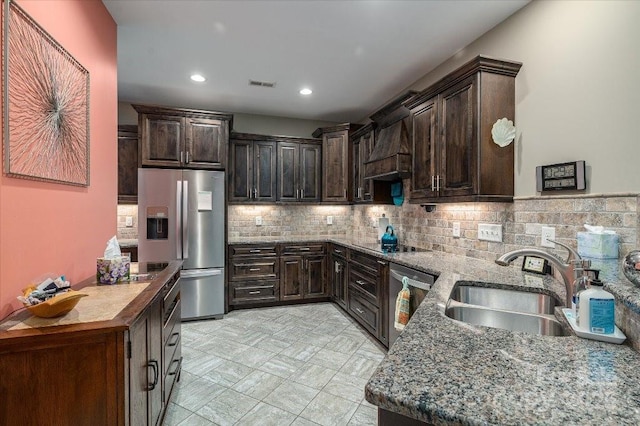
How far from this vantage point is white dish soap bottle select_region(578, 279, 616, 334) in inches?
37.7

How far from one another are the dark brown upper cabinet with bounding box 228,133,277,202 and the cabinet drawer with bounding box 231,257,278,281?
0.86 meters

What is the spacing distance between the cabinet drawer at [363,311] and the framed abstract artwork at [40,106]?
8.72 ft

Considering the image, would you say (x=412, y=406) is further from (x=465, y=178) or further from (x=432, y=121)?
(x=432, y=121)

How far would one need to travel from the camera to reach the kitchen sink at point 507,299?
161cm

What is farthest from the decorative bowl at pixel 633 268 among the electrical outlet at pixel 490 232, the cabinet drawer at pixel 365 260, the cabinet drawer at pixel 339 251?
the cabinet drawer at pixel 339 251

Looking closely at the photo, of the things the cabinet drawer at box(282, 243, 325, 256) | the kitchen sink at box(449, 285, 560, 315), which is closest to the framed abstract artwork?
the kitchen sink at box(449, 285, 560, 315)

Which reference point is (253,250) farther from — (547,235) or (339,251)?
(547,235)

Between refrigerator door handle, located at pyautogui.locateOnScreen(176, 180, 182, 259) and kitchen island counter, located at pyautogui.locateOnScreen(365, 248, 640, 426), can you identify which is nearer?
kitchen island counter, located at pyautogui.locateOnScreen(365, 248, 640, 426)

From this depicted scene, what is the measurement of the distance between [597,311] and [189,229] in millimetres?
3611

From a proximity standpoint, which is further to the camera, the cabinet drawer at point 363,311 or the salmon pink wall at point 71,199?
the cabinet drawer at point 363,311

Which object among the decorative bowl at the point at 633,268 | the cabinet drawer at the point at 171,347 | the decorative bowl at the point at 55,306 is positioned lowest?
the cabinet drawer at the point at 171,347

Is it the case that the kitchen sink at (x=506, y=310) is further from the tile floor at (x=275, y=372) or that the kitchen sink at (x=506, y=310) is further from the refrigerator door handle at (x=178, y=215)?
the refrigerator door handle at (x=178, y=215)

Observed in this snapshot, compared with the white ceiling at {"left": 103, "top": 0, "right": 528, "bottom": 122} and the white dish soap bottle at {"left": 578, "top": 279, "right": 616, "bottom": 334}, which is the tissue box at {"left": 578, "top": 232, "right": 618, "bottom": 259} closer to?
the white dish soap bottle at {"left": 578, "top": 279, "right": 616, "bottom": 334}

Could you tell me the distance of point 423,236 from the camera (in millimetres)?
3342
